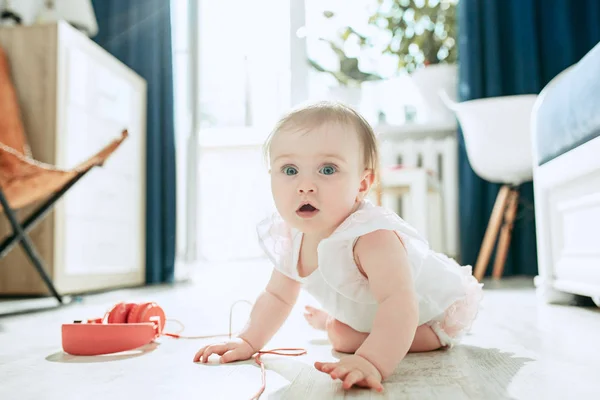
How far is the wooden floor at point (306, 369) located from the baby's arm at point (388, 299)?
4cm

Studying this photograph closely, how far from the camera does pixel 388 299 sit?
2.65 ft

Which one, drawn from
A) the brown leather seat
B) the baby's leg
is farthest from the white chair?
the baby's leg

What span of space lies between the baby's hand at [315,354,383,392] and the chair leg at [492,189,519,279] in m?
2.20

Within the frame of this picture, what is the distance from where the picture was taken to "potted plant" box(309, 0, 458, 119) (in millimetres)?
3232

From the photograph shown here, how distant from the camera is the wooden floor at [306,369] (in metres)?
0.69

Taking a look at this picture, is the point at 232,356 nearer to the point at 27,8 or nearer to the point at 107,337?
the point at 107,337

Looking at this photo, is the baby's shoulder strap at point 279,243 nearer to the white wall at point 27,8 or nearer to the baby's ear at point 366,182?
the baby's ear at point 366,182

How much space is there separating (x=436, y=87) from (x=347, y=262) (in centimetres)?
254

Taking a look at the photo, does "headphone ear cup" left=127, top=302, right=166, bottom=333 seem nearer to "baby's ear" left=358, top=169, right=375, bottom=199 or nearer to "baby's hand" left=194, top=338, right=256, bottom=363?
"baby's hand" left=194, top=338, right=256, bottom=363

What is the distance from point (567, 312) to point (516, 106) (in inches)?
46.2

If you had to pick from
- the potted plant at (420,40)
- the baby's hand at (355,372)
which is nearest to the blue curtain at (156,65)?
the potted plant at (420,40)

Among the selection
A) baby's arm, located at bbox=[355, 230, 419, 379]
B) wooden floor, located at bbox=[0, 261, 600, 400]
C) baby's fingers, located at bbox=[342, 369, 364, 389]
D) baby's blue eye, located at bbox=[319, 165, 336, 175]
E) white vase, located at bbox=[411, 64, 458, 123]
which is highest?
white vase, located at bbox=[411, 64, 458, 123]

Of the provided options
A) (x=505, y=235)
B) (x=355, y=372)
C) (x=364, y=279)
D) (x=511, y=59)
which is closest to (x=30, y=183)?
(x=364, y=279)

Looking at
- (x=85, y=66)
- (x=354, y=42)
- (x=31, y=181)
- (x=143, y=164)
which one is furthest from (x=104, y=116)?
(x=354, y=42)
